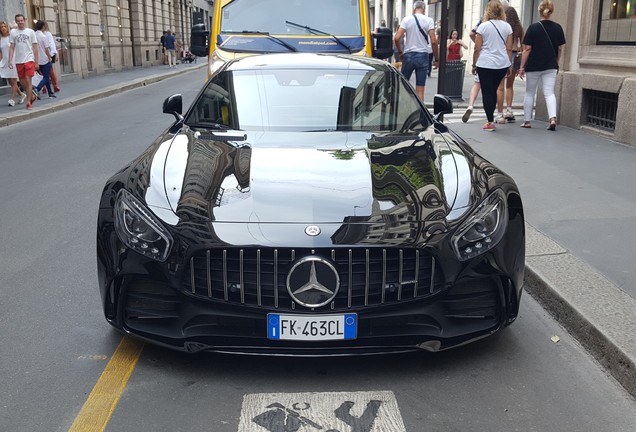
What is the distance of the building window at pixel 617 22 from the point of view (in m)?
10.5

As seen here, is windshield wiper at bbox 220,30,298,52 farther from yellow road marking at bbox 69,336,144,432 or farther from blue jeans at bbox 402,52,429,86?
yellow road marking at bbox 69,336,144,432

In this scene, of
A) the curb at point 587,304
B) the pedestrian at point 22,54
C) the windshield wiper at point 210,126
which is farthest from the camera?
the pedestrian at point 22,54

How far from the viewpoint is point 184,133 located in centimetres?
462

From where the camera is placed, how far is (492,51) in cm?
1111

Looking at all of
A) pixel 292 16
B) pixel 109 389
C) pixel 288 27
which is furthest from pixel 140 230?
pixel 292 16

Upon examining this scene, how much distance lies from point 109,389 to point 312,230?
46.3 inches

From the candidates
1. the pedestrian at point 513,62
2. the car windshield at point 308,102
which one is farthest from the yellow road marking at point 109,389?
the pedestrian at point 513,62

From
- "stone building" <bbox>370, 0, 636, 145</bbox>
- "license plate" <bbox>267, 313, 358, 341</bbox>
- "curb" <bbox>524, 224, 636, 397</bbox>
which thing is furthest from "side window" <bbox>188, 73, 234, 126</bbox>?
"stone building" <bbox>370, 0, 636, 145</bbox>

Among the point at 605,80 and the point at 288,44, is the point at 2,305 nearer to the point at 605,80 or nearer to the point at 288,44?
the point at 288,44

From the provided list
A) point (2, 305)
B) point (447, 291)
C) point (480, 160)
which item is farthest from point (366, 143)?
point (2, 305)

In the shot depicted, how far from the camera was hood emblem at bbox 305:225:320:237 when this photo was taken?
10.6 ft

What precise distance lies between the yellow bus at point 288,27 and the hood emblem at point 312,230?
22.3 ft

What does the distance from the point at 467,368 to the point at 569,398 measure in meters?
0.49

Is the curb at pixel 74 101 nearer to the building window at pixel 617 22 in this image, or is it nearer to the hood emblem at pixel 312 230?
the building window at pixel 617 22
